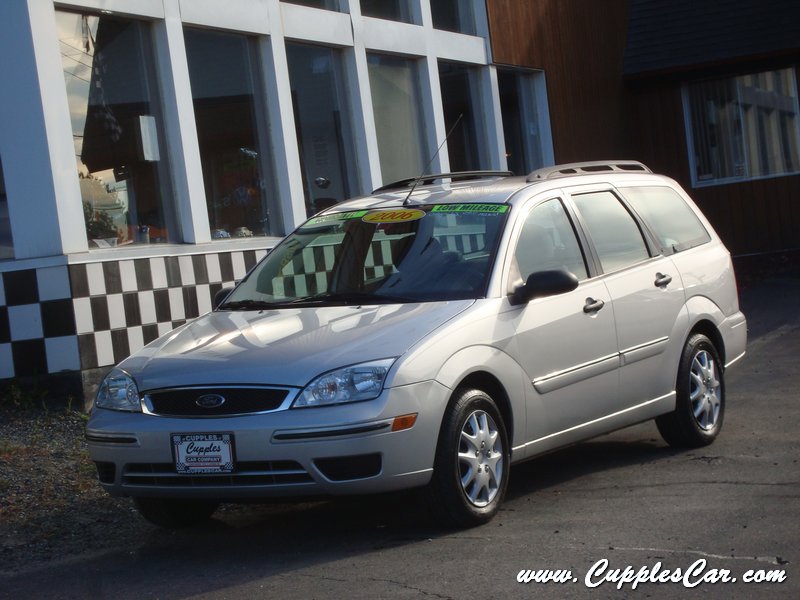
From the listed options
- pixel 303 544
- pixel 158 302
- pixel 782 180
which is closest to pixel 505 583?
pixel 303 544

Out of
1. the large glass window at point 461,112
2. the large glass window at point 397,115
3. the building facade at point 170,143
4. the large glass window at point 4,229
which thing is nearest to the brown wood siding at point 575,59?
the large glass window at point 461,112

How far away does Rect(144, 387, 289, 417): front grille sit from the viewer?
549 cm

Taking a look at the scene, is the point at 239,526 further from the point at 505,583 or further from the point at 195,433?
the point at 505,583

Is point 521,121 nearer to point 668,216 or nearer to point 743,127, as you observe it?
point 743,127

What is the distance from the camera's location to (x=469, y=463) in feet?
18.9

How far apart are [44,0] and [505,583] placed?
6405mm

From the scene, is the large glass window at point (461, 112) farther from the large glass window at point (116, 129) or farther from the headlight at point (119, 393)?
the headlight at point (119, 393)

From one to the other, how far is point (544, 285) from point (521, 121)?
449 inches

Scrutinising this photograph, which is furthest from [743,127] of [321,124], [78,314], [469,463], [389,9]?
[469,463]

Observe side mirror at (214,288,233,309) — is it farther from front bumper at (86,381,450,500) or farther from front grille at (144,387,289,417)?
front bumper at (86,381,450,500)

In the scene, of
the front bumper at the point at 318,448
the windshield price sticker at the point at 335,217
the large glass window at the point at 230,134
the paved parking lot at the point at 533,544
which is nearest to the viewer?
the paved parking lot at the point at 533,544

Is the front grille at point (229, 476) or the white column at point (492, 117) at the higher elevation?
the white column at point (492, 117)

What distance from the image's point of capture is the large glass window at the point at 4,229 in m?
9.36

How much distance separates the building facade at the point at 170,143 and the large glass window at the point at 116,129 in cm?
2
